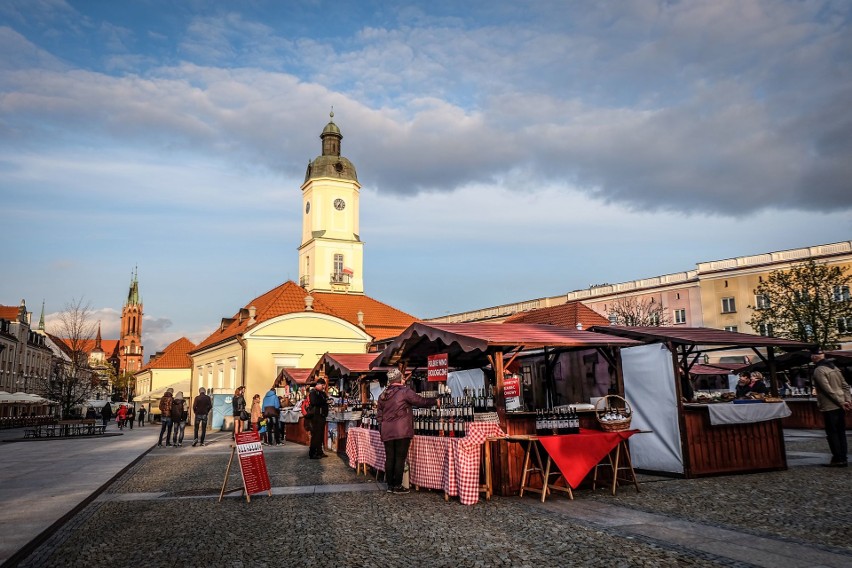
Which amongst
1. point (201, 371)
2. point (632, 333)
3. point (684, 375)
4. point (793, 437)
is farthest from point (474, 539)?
point (201, 371)

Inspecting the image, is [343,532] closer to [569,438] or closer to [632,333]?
[569,438]

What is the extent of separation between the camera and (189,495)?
1070cm

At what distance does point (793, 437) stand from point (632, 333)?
34.6 feet

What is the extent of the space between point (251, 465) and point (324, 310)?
29.9 m

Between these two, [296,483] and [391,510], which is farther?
[296,483]

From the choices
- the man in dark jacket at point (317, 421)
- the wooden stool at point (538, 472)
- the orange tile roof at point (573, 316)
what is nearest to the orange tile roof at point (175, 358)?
the orange tile roof at point (573, 316)

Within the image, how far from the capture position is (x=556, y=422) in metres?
10.1

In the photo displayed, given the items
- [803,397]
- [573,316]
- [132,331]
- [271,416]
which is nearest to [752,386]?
[803,397]

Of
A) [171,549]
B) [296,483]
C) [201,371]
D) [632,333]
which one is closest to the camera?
[171,549]

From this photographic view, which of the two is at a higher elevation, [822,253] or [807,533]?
→ [822,253]

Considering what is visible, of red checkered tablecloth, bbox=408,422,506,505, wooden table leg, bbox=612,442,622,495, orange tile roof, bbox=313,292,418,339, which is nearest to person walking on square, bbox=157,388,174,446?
red checkered tablecloth, bbox=408,422,506,505

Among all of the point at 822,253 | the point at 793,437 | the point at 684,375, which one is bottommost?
the point at 793,437

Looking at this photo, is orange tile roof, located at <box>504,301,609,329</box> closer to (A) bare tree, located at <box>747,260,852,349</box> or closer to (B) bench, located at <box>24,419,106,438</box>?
(A) bare tree, located at <box>747,260,852,349</box>

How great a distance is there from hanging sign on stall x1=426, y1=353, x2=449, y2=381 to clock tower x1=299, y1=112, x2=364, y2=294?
41.1 m
